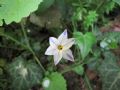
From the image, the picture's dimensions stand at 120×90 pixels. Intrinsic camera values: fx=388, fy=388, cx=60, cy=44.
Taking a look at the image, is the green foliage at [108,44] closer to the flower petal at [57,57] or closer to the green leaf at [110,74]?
the green leaf at [110,74]

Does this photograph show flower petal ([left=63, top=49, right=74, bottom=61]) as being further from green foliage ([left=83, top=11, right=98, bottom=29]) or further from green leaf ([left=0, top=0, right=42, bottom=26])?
green leaf ([left=0, top=0, right=42, bottom=26])

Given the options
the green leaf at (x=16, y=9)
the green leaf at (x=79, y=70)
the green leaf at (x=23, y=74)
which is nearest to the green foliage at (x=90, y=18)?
the green leaf at (x=79, y=70)

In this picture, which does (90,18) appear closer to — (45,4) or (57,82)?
(45,4)

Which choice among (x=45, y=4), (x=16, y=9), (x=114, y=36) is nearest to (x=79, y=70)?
(x=114, y=36)

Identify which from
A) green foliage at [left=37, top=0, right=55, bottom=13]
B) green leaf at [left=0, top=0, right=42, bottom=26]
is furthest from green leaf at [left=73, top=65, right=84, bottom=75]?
green leaf at [left=0, top=0, right=42, bottom=26]

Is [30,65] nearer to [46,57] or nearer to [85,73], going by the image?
[46,57]
